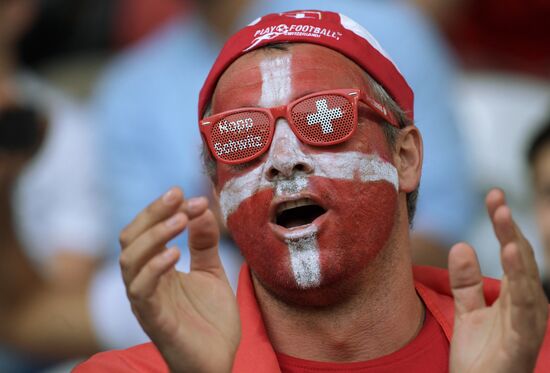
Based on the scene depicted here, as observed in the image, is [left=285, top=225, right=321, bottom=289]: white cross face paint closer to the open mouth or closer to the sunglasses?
the open mouth

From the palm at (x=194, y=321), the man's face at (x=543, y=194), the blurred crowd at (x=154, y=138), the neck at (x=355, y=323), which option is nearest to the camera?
the palm at (x=194, y=321)

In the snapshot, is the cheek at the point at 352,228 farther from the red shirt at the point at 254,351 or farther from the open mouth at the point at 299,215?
the red shirt at the point at 254,351

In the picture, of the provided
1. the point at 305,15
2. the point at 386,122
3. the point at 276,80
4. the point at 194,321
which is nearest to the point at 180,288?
the point at 194,321

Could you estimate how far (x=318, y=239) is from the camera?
10.8ft

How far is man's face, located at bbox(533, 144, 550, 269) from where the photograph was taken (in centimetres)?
495

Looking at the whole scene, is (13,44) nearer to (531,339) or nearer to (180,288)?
(180,288)

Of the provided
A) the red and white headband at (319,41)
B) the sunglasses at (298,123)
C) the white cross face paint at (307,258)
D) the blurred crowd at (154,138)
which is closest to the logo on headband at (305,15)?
the red and white headband at (319,41)

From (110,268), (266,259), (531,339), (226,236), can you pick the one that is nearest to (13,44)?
(110,268)

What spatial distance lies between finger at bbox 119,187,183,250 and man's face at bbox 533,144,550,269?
2.49 meters

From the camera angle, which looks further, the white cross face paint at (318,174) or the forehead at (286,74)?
the forehead at (286,74)

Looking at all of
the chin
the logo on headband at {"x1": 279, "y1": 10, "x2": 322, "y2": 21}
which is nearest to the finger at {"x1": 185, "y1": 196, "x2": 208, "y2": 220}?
the chin

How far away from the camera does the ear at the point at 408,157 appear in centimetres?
365

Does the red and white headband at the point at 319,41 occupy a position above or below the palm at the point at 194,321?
above

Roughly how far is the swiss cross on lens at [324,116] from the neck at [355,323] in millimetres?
395
